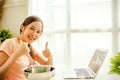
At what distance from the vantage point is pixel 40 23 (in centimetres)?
184

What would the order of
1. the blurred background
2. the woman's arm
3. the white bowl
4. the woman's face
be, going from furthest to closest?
the blurred background < the woman's face < the woman's arm < the white bowl

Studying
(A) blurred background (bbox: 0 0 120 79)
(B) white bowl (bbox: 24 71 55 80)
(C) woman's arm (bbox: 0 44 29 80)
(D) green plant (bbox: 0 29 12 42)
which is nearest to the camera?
(B) white bowl (bbox: 24 71 55 80)

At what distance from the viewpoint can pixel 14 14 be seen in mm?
2627

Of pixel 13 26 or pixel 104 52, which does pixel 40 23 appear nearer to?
pixel 104 52

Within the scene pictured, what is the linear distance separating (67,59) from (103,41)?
468 millimetres

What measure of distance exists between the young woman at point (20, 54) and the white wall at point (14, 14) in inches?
28.5

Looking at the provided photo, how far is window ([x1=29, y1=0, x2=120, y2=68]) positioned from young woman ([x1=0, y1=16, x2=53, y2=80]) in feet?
1.72

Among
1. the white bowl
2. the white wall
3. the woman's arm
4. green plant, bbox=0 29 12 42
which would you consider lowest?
the white bowl

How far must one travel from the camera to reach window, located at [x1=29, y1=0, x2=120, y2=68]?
222 cm

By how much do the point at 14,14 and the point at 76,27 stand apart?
0.83m

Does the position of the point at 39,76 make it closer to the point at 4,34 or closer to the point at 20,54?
the point at 20,54

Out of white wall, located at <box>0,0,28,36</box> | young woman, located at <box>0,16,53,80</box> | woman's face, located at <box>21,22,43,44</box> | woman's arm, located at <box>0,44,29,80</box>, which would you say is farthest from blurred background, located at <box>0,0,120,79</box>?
woman's arm, located at <box>0,44,29,80</box>

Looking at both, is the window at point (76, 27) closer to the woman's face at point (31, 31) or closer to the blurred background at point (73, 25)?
the blurred background at point (73, 25)

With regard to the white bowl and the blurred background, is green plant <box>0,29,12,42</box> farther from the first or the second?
the white bowl
